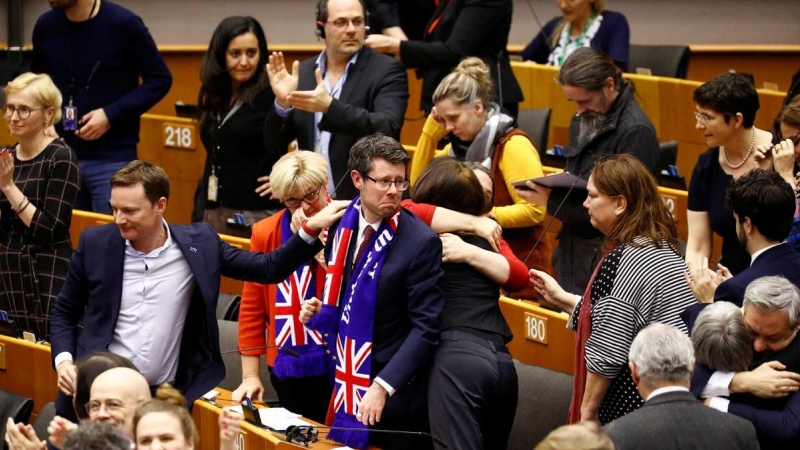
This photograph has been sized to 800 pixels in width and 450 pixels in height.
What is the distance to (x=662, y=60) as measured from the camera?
7.41 meters

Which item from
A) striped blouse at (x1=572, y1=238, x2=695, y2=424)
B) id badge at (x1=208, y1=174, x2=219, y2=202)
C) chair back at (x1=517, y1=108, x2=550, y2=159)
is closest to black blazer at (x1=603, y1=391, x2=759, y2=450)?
striped blouse at (x1=572, y1=238, x2=695, y2=424)

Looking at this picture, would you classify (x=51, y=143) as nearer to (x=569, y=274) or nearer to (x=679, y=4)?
(x=569, y=274)

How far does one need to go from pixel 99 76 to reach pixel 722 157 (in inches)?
110

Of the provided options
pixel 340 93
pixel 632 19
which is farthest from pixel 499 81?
pixel 632 19

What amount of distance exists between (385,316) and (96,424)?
115 centimetres

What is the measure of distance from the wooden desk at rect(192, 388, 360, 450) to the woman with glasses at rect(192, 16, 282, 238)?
135 centimetres

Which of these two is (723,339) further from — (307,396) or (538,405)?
(307,396)

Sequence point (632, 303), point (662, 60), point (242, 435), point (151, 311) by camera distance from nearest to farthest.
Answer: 1. point (632, 303)
2. point (151, 311)
3. point (242, 435)
4. point (662, 60)

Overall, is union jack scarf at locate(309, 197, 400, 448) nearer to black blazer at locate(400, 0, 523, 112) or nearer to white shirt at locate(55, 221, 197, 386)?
white shirt at locate(55, 221, 197, 386)

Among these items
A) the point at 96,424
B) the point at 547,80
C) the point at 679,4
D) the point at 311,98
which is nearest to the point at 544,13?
the point at 679,4

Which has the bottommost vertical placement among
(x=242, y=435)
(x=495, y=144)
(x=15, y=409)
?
(x=15, y=409)

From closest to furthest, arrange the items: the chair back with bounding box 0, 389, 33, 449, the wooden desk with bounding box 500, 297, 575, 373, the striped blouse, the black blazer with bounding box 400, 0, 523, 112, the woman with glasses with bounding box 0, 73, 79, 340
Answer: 1. the striped blouse
2. the wooden desk with bounding box 500, 297, 575, 373
3. the woman with glasses with bounding box 0, 73, 79, 340
4. the chair back with bounding box 0, 389, 33, 449
5. the black blazer with bounding box 400, 0, 523, 112

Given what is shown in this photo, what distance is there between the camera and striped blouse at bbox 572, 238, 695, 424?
3369 mm

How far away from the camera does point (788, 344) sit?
10.7ft
